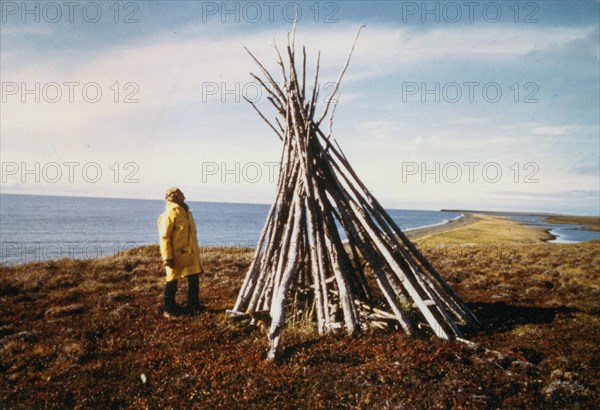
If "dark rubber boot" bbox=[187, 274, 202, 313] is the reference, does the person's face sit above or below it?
above

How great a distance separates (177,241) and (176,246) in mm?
106

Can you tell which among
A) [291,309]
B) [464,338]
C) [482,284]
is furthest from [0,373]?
[482,284]

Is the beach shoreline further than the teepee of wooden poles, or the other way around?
the beach shoreline

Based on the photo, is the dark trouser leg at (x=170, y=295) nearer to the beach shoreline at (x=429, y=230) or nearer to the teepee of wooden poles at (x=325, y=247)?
the teepee of wooden poles at (x=325, y=247)

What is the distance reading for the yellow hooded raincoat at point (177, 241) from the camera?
6730 millimetres

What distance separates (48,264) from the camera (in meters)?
12.8

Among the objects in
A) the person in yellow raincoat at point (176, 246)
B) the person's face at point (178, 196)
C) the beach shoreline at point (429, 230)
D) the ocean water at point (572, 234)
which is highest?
the person's face at point (178, 196)

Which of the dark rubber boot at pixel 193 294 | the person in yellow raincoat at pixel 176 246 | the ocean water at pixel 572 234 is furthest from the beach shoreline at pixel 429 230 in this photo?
the person in yellow raincoat at pixel 176 246

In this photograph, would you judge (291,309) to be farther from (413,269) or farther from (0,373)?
(0,373)

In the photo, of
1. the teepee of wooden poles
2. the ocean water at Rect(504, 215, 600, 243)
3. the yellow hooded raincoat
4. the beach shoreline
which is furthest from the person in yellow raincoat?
the ocean water at Rect(504, 215, 600, 243)

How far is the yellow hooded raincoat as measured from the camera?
22.1 ft

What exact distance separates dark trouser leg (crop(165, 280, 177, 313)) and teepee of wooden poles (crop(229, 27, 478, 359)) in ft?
4.52

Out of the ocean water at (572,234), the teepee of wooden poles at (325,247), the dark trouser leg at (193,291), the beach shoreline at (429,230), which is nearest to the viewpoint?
the teepee of wooden poles at (325,247)

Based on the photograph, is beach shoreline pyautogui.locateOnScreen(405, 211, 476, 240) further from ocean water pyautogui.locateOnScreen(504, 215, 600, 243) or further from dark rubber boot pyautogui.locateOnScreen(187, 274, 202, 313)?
dark rubber boot pyautogui.locateOnScreen(187, 274, 202, 313)
